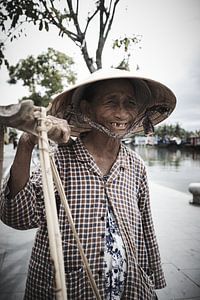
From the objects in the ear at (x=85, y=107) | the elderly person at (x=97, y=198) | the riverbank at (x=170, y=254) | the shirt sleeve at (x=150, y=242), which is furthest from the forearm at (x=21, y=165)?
the riverbank at (x=170, y=254)

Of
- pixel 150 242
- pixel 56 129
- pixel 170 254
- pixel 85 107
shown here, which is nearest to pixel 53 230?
pixel 56 129

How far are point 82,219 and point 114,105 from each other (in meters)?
0.59

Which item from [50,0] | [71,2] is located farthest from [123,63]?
[50,0]

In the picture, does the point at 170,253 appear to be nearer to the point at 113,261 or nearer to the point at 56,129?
the point at 113,261

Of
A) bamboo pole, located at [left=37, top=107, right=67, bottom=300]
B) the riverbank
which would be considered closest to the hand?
bamboo pole, located at [left=37, top=107, right=67, bottom=300]

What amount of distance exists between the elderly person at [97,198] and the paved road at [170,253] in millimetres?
1453

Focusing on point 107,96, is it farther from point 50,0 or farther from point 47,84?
point 47,84

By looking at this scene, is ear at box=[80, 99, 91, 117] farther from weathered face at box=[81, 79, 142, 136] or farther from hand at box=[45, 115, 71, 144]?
hand at box=[45, 115, 71, 144]

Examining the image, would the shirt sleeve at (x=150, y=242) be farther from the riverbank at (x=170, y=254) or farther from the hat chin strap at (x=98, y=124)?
the riverbank at (x=170, y=254)

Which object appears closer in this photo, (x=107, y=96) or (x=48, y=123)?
(x=48, y=123)

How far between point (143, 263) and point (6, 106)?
3.79ft

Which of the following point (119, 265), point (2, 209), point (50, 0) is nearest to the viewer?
point (2, 209)

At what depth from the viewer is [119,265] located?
50.0 inches

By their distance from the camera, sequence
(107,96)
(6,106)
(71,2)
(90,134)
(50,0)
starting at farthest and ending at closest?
(71,2), (50,0), (90,134), (107,96), (6,106)
